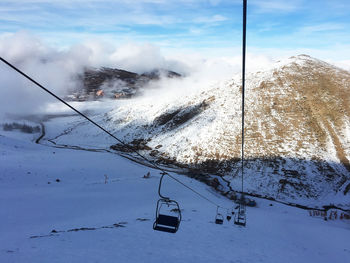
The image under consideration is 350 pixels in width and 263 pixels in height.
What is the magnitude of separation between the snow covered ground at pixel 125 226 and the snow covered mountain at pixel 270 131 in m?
12.8

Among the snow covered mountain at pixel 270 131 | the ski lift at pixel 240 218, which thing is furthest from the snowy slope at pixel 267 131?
the ski lift at pixel 240 218

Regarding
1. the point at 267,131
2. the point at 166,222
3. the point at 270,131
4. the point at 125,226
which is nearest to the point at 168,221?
the point at 166,222

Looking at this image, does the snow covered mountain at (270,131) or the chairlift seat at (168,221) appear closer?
the chairlift seat at (168,221)

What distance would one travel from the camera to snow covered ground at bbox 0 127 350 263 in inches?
646

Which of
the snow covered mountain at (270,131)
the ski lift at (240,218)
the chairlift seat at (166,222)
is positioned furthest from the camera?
the snow covered mountain at (270,131)

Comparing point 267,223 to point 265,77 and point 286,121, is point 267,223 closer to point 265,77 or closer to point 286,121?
point 286,121

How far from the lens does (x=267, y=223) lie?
30703 millimetres

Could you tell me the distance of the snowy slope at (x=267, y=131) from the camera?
49594 mm

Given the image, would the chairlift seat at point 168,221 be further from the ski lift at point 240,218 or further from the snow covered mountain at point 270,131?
the snow covered mountain at point 270,131

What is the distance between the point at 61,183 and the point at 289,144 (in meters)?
56.4

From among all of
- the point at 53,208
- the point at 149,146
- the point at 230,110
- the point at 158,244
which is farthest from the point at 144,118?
the point at 158,244

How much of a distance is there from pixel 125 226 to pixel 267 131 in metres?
56.7

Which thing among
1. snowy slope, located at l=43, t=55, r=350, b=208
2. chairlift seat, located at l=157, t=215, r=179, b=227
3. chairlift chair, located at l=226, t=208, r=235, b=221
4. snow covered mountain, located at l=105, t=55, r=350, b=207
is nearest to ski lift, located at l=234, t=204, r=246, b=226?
chairlift chair, located at l=226, t=208, r=235, b=221

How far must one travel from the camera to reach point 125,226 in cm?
2250
